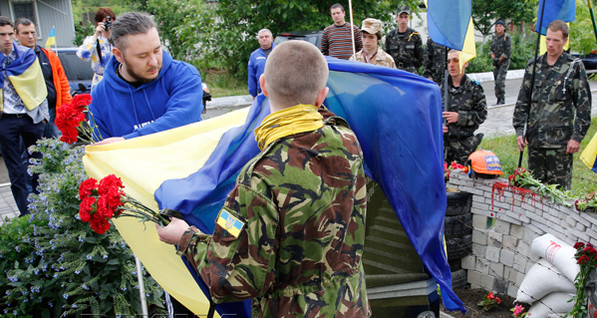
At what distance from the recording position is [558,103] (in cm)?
525

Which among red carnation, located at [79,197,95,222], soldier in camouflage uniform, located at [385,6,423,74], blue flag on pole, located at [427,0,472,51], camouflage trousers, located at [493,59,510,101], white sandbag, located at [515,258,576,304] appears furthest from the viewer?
camouflage trousers, located at [493,59,510,101]

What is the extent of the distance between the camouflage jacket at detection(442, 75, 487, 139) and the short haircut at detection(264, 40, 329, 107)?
408 centimetres

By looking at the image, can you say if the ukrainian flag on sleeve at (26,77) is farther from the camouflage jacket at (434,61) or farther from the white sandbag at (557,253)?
the camouflage jacket at (434,61)

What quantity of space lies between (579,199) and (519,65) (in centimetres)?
2143

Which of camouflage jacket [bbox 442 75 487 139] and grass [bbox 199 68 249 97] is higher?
camouflage jacket [bbox 442 75 487 139]

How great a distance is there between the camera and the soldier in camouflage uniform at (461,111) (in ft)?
18.2

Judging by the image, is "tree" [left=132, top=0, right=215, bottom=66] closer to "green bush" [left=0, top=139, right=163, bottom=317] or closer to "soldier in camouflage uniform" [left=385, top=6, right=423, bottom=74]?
"soldier in camouflage uniform" [left=385, top=6, right=423, bottom=74]

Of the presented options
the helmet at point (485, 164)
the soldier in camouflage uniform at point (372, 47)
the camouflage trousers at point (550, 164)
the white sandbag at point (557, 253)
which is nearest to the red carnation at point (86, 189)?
the white sandbag at point (557, 253)

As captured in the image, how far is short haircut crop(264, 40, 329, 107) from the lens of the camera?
1777 mm

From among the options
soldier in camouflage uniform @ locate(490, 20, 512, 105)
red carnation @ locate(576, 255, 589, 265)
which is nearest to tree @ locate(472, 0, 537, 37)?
soldier in camouflage uniform @ locate(490, 20, 512, 105)

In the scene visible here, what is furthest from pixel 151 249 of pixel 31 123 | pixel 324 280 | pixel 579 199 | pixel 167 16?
pixel 167 16

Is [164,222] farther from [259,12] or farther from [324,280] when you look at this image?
[259,12]

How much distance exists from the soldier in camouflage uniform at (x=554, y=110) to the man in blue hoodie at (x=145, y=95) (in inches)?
136

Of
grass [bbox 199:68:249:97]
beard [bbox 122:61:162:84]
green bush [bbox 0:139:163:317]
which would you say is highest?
beard [bbox 122:61:162:84]
